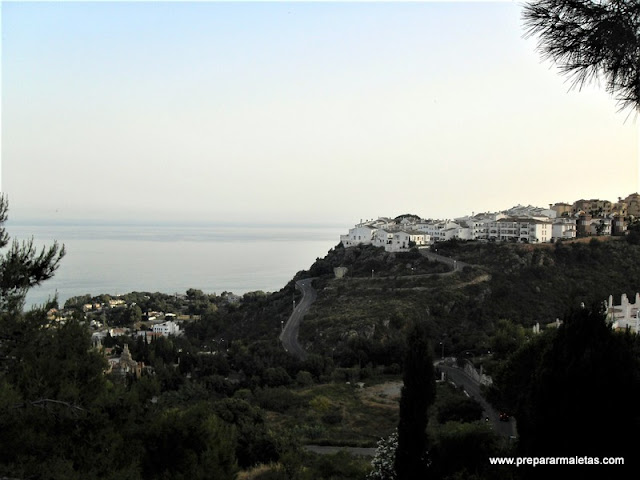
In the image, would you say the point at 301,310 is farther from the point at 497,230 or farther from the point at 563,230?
the point at 563,230

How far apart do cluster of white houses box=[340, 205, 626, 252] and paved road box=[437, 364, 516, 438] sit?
2283 centimetres

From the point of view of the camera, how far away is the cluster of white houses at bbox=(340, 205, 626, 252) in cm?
4312

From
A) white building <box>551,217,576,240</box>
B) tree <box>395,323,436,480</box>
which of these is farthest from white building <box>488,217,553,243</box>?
tree <box>395,323,436,480</box>

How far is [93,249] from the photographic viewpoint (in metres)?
92.1

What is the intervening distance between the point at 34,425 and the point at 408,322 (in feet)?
83.0

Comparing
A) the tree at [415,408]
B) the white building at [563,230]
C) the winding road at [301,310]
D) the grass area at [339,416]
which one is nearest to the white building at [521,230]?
the white building at [563,230]

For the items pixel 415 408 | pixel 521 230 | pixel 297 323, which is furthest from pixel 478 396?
pixel 521 230

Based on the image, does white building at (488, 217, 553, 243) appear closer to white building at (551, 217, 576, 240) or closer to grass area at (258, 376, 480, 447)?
white building at (551, 217, 576, 240)

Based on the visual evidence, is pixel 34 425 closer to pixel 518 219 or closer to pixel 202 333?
pixel 202 333

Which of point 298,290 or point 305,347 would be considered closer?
point 305,347

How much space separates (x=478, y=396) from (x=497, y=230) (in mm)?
30874

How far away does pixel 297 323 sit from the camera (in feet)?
110

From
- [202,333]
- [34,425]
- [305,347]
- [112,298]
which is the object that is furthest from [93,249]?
[34,425]

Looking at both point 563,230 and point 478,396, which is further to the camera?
point 563,230
